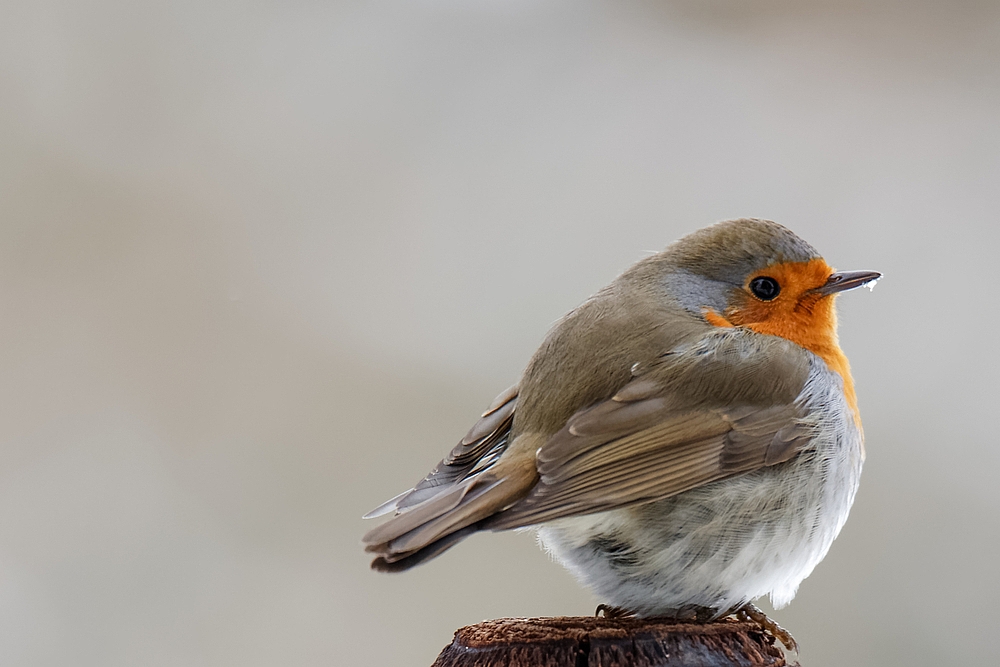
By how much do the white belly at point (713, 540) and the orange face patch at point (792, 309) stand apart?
0.32m

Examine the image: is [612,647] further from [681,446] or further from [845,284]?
[845,284]

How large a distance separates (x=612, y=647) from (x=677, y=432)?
0.68 m

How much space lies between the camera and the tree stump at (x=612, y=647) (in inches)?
56.5

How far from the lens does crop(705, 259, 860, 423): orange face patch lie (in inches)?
92.4

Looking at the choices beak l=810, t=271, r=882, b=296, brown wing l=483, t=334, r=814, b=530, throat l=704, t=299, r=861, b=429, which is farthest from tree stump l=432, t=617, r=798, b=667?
beak l=810, t=271, r=882, b=296

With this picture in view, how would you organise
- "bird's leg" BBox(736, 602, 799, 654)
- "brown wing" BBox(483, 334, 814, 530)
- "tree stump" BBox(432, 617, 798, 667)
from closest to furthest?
1. "tree stump" BBox(432, 617, 798, 667)
2. "brown wing" BBox(483, 334, 814, 530)
3. "bird's leg" BBox(736, 602, 799, 654)

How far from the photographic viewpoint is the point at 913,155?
174 inches

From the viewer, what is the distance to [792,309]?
2367 millimetres

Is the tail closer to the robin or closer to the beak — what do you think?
the robin

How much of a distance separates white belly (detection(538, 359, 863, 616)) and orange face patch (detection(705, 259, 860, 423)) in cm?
32

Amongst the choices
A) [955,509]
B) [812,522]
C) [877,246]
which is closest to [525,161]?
[877,246]

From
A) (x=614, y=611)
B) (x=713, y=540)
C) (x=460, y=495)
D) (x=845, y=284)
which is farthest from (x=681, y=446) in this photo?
(x=845, y=284)

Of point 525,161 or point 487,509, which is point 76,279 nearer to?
point 525,161

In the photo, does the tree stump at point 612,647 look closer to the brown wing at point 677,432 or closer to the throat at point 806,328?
the brown wing at point 677,432
